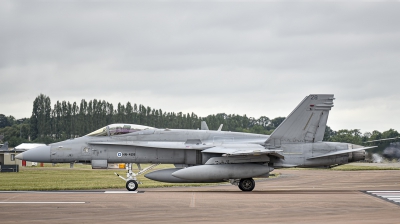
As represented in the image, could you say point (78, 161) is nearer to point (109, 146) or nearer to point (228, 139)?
point (109, 146)

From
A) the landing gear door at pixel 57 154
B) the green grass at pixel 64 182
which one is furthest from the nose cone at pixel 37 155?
the green grass at pixel 64 182

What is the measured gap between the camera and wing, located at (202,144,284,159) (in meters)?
19.3

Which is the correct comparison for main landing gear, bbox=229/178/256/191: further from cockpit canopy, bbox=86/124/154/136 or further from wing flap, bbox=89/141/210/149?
cockpit canopy, bbox=86/124/154/136

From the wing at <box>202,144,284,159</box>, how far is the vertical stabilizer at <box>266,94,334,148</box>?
0.94 meters

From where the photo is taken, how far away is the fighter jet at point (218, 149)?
A: 20.1 m

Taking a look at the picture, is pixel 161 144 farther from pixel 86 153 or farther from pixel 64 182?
pixel 64 182

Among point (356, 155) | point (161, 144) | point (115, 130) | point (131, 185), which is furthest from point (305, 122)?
point (115, 130)

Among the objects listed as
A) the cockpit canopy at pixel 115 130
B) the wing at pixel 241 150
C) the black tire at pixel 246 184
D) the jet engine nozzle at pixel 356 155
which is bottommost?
the black tire at pixel 246 184

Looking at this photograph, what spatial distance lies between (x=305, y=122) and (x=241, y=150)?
300 centimetres

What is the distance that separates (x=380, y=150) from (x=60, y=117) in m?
58.4

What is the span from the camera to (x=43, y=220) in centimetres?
1141

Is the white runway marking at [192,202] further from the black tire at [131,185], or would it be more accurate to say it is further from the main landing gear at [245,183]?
the main landing gear at [245,183]

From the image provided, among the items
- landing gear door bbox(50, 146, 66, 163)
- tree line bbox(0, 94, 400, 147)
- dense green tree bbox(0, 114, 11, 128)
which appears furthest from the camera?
dense green tree bbox(0, 114, 11, 128)

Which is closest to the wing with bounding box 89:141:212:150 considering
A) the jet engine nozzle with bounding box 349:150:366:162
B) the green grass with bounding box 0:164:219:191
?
the green grass with bounding box 0:164:219:191
